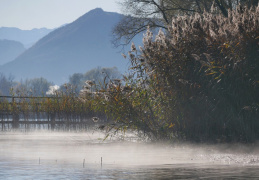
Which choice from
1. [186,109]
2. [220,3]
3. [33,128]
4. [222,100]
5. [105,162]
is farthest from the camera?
[220,3]

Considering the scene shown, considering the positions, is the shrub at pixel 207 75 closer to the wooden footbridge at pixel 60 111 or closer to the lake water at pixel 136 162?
the lake water at pixel 136 162

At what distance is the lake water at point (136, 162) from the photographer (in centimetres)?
746

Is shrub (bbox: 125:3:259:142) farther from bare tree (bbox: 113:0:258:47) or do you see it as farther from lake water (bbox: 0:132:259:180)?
bare tree (bbox: 113:0:258:47)

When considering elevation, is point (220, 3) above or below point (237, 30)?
above

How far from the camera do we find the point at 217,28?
11.9 m

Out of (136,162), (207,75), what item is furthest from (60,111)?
(136,162)

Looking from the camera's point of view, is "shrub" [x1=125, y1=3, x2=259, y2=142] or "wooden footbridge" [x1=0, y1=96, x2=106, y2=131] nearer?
"shrub" [x1=125, y1=3, x2=259, y2=142]

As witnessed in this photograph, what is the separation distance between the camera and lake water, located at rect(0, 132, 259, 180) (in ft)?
24.5

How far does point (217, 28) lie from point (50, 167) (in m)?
5.18

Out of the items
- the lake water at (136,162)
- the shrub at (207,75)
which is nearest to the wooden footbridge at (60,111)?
the lake water at (136,162)

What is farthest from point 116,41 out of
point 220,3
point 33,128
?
point 33,128

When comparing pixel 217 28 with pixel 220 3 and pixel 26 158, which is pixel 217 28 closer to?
pixel 26 158

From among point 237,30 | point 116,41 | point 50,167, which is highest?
point 116,41

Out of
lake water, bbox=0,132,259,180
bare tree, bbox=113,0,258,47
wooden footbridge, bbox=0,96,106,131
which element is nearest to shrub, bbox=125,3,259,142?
lake water, bbox=0,132,259,180
